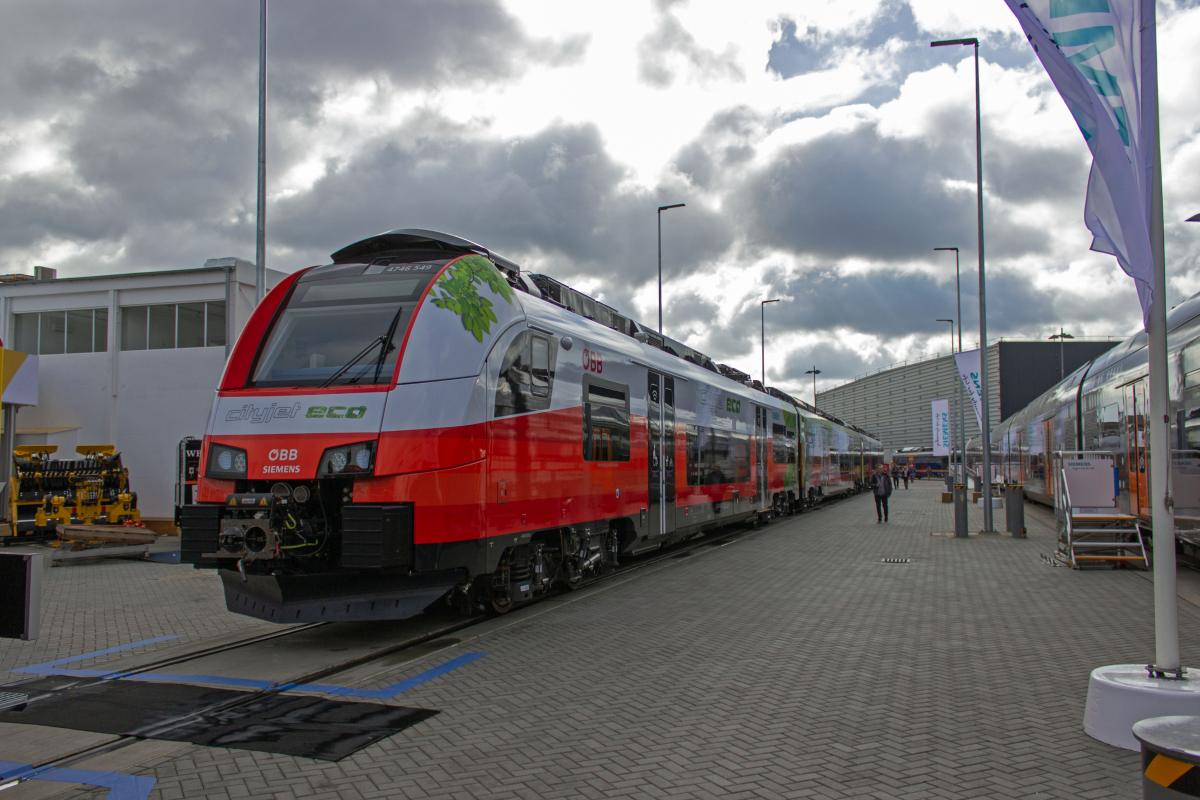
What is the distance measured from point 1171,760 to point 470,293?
255 inches

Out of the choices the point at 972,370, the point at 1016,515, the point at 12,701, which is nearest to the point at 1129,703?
the point at 12,701

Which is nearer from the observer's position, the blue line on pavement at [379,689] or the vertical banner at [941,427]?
the blue line on pavement at [379,689]

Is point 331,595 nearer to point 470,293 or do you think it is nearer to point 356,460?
point 356,460

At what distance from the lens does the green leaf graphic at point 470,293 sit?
809cm

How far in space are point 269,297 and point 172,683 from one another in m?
3.79

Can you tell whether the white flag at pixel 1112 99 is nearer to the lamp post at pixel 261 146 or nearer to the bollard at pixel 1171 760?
the bollard at pixel 1171 760

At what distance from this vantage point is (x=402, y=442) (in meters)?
7.43

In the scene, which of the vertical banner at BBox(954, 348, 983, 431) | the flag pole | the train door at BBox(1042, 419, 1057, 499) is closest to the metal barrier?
the flag pole

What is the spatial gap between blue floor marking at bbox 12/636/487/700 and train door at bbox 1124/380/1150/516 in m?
12.8

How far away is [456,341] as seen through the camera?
7934mm

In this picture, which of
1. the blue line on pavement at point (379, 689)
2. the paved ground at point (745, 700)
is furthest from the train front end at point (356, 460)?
the paved ground at point (745, 700)

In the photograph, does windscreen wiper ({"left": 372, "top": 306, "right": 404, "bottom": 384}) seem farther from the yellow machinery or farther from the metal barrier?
the yellow machinery

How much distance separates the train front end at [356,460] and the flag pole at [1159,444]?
5.20 m

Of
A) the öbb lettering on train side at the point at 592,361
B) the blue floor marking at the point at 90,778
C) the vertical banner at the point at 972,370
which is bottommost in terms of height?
the blue floor marking at the point at 90,778
